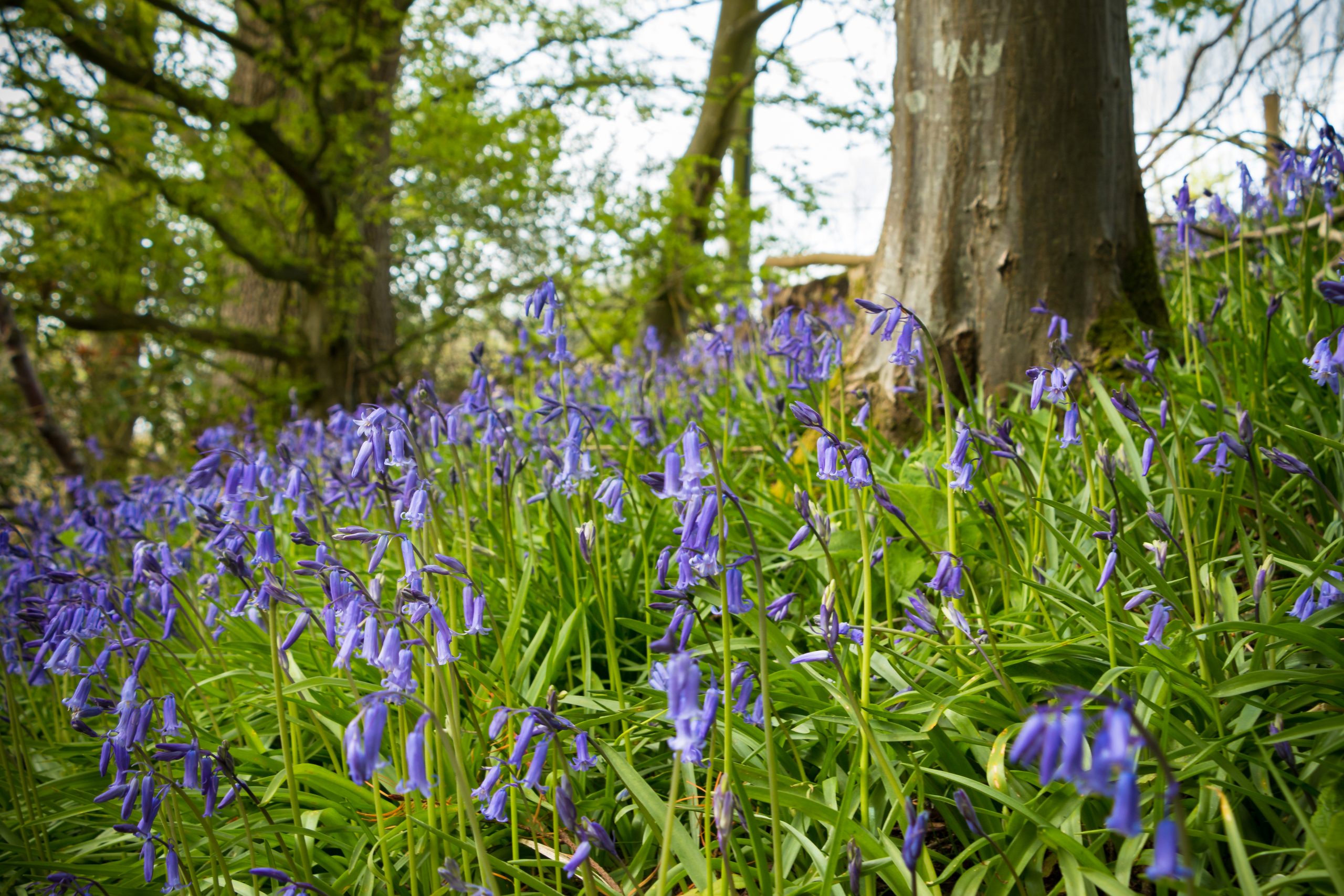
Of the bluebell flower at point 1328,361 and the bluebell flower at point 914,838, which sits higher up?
the bluebell flower at point 1328,361

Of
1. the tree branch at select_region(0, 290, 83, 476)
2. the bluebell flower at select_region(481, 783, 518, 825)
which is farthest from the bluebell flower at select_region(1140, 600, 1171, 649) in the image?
the tree branch at select_region(0, 290, 83, 476)

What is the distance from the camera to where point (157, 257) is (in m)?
9.33

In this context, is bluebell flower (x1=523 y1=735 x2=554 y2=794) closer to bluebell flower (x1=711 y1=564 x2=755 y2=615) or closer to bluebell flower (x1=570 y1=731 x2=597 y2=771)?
bluebell flower (x1=570 y1=731 x2=597 y2=771)

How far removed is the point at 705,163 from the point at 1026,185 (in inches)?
298

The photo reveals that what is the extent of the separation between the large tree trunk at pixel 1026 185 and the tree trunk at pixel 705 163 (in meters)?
5.57

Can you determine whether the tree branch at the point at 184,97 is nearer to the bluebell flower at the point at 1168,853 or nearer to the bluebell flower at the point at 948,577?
the bluebell flower at the point at 948,577

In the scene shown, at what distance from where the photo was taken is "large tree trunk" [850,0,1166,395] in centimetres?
383

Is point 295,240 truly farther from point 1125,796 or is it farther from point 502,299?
point 1125,796

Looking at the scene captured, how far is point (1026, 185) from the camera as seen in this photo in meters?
3.85

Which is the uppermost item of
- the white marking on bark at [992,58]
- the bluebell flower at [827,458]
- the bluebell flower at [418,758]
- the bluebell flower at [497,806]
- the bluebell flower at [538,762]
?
the white marking on bark at [992,58]

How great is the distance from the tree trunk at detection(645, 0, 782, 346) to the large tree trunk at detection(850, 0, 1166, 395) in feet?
18.3

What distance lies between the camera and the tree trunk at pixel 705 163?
10031mm

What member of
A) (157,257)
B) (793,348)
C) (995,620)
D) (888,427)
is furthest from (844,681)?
(157,257)

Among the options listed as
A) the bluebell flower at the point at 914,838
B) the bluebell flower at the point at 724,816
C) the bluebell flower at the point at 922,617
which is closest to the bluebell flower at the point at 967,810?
the bluebell flower at the point at 914,838
